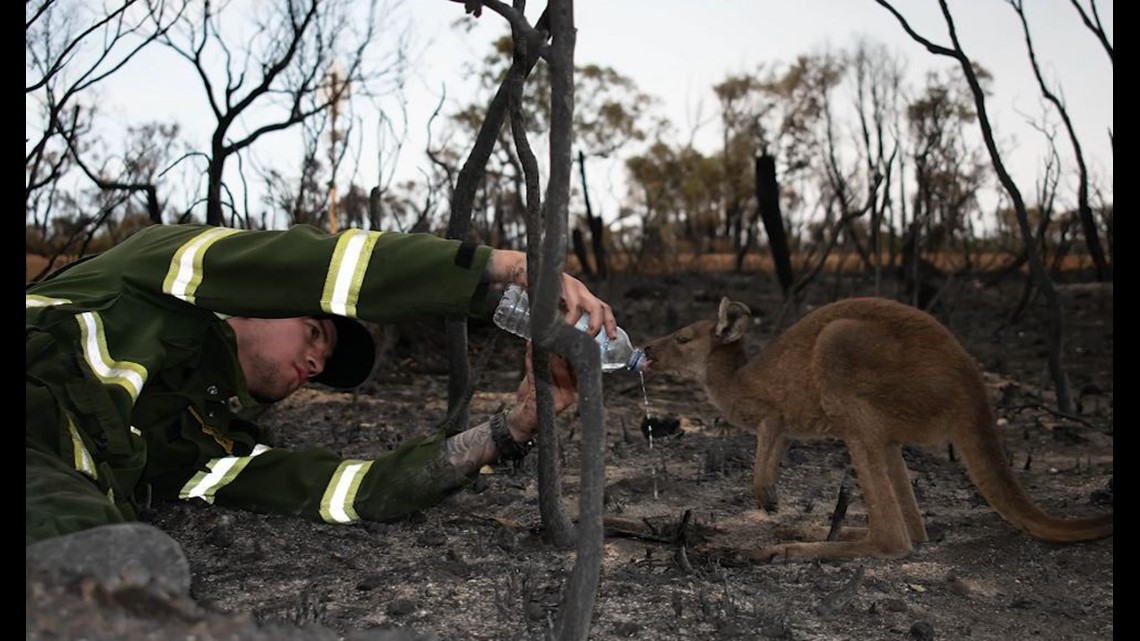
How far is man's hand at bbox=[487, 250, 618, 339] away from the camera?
8.64ft

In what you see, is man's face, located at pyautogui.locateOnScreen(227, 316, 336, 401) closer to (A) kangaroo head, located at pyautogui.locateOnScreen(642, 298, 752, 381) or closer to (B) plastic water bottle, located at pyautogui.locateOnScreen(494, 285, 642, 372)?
(B) plastic water bottle, located at pyautogui.locateOnScreen(494, 285, 642, 372)

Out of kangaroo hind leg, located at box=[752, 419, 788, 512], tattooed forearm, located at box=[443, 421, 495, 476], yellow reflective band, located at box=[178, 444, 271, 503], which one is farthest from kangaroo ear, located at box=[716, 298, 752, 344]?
yellow reflective band, located at box=[178, 444, 271, 503]

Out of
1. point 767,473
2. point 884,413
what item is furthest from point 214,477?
point 884,413

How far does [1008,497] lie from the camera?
3.86 m

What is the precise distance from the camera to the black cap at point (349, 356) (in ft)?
12.6

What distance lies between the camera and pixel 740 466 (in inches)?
218

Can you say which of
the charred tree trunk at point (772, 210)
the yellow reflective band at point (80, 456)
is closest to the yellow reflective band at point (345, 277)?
the yellow reflective band at point (80, 456)

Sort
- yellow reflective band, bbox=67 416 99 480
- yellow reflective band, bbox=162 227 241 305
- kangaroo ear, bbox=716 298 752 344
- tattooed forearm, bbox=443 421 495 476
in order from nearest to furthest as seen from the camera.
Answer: yellow reflective band, bbox=67 416 99 480 → yellow reflective band, bbox=162 227 241 305 → tattooed forearm, bbox=443 421 495 476 → kangaroo ear, bbox=716 298 752 344

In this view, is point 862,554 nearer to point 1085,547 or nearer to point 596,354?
point 1085,547

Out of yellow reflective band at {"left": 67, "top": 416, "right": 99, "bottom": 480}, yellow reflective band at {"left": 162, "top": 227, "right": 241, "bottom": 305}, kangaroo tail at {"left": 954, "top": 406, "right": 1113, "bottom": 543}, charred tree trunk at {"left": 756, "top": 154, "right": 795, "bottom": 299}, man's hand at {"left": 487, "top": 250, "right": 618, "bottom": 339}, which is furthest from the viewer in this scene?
charred tree trunk at {"left": 756, "top": 154, "right": 795, "bottom": 299}

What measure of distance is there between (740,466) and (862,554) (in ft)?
5.26

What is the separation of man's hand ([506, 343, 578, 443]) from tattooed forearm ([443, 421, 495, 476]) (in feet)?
0.36

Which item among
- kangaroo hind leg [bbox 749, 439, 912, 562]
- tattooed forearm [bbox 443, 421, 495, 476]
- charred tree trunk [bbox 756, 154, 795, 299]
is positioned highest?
charred tree trunk [bbox 756, 154, 795, 299]

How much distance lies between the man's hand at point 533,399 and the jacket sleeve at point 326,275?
805mm
